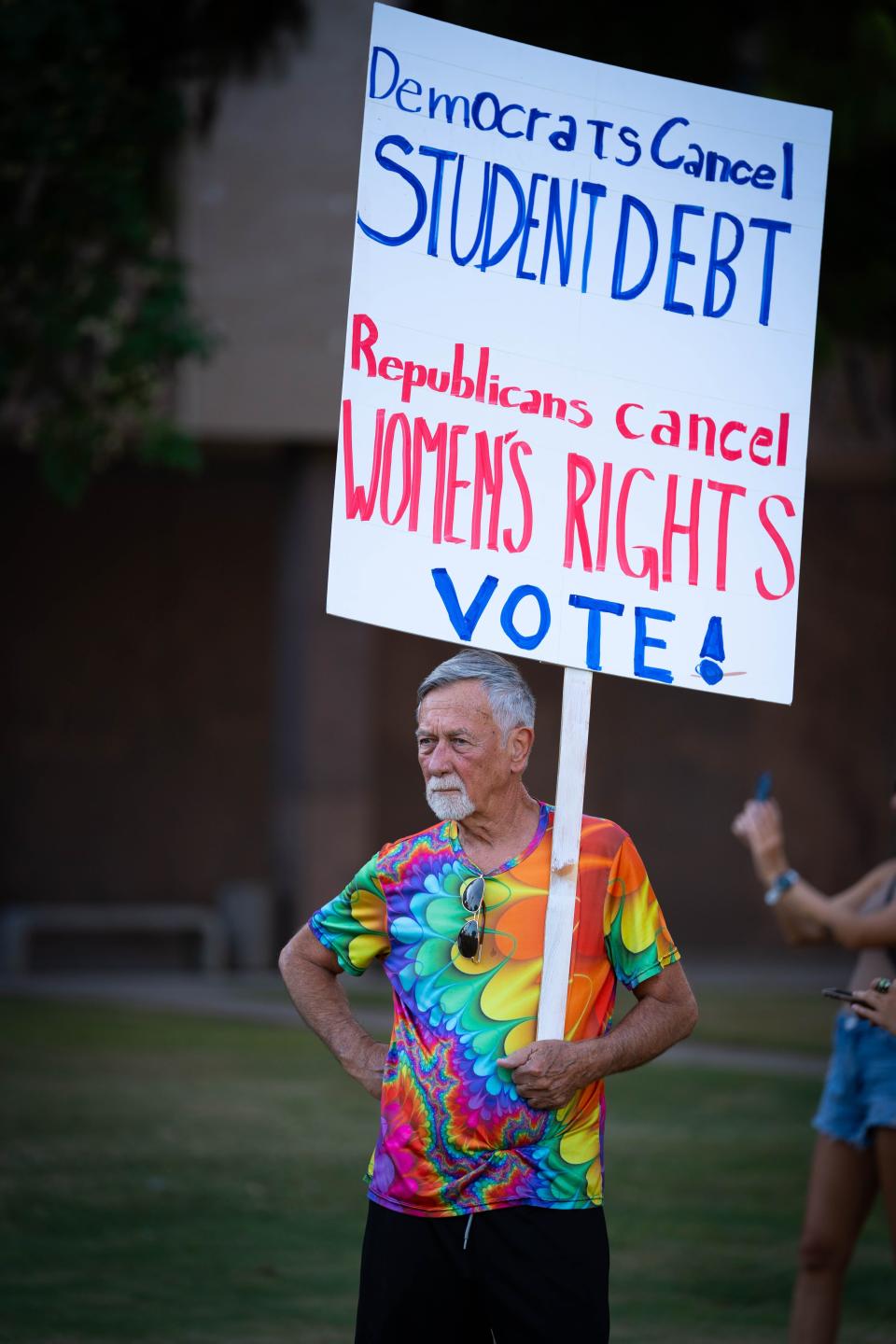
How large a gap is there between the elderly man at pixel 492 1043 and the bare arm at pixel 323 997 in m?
0.19

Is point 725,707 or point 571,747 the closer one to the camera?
point 571,747

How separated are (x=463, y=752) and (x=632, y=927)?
1.53 feet

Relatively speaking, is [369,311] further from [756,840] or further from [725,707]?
Result: [725,707]

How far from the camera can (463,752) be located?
410cm

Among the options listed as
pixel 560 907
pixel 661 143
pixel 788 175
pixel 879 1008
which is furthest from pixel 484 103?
pixel 879 1008

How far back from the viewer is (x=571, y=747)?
414 centimetres

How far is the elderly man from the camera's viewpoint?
3945 mm

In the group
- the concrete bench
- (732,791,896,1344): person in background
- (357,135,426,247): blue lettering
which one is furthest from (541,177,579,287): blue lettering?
the concrete bench

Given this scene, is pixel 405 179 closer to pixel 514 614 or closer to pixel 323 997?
pixel 514 614

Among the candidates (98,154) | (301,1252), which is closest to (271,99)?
(98,154)

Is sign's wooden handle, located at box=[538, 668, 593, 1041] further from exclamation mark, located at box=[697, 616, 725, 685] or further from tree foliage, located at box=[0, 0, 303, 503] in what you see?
tree foliage, located at box=[0, 0, 303, 503]

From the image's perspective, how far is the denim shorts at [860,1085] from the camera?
18.1ft

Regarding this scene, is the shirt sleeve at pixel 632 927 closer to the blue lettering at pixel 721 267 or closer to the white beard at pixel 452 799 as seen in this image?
the white beard at pixel 452 799

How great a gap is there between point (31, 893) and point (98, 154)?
7.52 m
